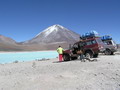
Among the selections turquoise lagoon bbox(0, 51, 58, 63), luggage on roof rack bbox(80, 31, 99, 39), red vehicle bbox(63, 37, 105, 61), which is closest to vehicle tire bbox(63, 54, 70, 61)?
red vehicle bbox(63, 37, 105, 61)

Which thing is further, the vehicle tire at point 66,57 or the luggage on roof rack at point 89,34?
the luggage on roof rack at point 89,34

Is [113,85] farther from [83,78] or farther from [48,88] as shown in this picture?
[48,88]

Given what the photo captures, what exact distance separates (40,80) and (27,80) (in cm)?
64

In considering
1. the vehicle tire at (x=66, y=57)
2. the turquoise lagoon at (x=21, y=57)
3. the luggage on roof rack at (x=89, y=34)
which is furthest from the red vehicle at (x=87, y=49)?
the turquoise lagoon at (x=21, y=57)

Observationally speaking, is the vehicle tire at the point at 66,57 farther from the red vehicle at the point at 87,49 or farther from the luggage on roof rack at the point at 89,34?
the luggage on roof rack at the point at 89,34

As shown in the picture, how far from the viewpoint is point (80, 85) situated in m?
8.77

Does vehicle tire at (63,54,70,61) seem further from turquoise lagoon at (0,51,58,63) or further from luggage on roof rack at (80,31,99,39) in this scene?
turquoise lagoon at (0,51,58,63)

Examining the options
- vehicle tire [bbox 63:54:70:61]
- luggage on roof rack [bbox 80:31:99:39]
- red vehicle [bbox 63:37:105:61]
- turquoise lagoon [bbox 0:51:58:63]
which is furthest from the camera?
turquoise lagoon [bbox 0:51:58:63]

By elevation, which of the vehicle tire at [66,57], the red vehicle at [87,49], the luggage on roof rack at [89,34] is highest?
the luggage on roof rack at [89,34]

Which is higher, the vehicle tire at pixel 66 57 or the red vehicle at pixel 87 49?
the red vehicle at pixel 87 49

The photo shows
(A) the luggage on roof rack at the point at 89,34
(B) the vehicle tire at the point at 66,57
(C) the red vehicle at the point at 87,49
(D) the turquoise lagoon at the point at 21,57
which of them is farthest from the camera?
(D) the turquoise lagoon at the point at 21,57

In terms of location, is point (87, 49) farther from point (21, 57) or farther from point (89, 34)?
point (21, 57)

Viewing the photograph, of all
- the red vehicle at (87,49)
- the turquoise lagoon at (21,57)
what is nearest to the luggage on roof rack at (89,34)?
the red vehicle at (87,49)

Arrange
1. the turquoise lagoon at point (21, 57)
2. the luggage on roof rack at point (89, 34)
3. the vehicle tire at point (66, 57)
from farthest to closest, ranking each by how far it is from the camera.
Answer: the turquoise lagoon at point (21, 57) → the luggage on roof rack at point (89, 34) → the vehicle tire at point (66, 57)
